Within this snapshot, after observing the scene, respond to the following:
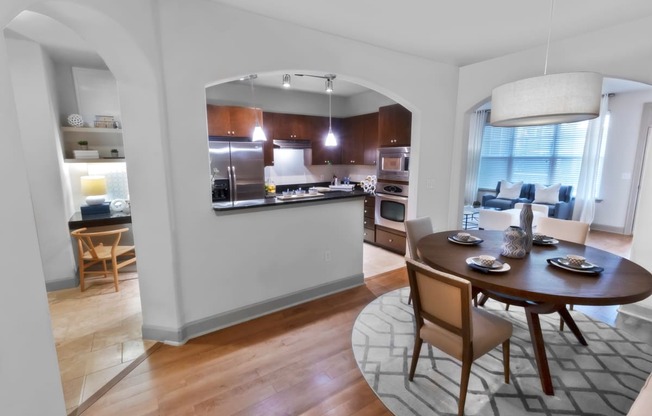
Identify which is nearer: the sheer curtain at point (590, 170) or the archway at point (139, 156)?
the archway at point (139, 156)

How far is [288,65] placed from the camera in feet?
8.61

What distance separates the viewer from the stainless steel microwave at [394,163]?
14.1ft

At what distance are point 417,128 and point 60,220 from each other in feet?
14.3

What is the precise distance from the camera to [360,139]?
18.1 feet

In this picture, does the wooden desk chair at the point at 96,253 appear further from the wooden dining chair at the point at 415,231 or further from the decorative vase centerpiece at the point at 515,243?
the decorative vase centerpiece at the point at 515,243

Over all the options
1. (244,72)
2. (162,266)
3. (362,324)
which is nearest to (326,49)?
(244,72)

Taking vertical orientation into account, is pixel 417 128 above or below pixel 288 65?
below

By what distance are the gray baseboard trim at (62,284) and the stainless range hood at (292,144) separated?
3.43m

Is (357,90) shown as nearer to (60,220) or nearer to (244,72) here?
(244,72)

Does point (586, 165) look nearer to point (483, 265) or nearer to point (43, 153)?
point (483, 265)

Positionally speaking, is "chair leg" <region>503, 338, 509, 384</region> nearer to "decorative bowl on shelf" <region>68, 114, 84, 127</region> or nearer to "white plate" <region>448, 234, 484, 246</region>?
"white plate" <region>448, 234, 484, 246</region>

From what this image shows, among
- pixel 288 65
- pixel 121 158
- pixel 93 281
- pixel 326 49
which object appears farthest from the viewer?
pixel 121 158

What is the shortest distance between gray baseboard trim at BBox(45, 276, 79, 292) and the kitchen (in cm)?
186

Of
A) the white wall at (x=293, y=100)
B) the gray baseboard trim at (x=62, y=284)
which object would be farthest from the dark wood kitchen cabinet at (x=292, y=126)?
the gray baseboard trim at (x=62, y=284)
